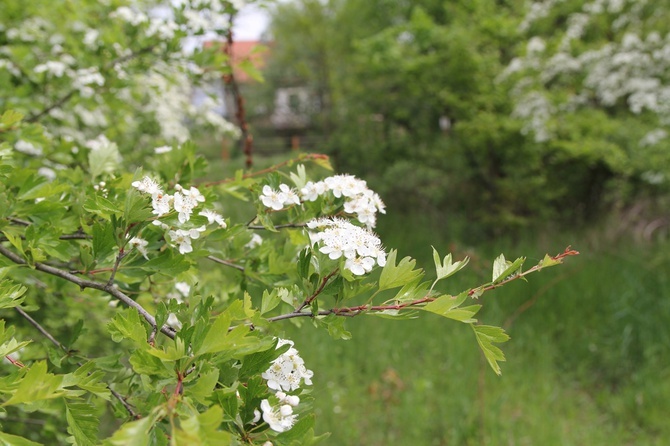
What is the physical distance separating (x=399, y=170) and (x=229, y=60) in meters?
4.99

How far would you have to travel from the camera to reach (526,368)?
3.71 m

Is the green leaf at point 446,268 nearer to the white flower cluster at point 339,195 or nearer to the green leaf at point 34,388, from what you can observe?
the white flower cluster at point 339,195

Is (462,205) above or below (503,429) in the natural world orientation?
below

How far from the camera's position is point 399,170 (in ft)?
22.8

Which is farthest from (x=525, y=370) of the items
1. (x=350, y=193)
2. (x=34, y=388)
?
(x=34, y=388)

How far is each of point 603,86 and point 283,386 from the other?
509 cm

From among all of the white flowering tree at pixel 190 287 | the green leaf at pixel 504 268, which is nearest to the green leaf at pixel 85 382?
the white flowering tree at pixel 190 287

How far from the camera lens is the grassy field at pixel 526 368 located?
9.85ft

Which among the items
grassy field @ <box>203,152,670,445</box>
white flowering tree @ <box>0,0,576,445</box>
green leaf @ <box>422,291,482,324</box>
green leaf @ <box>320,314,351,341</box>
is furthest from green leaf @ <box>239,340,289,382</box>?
grassy field @ <box>203,152,670,445</box>

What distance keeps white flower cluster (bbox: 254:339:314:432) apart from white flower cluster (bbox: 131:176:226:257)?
231 mm

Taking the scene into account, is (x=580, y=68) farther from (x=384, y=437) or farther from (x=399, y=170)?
(x=384, y=437)

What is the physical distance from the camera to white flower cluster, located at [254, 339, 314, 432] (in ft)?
2.42

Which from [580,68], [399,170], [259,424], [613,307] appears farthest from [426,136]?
[259,424]

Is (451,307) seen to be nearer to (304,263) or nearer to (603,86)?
(304,263)
